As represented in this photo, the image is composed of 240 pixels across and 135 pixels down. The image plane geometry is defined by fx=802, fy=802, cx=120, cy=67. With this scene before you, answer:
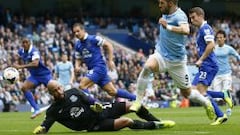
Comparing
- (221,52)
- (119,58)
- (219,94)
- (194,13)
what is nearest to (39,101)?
(119,58)

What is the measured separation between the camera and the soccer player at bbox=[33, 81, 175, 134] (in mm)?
14023

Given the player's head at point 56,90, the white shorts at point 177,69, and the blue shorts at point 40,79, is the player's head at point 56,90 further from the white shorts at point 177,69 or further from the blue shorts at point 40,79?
the blue shorts at point 40,79

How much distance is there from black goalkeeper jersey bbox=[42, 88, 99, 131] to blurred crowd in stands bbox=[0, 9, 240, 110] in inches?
691

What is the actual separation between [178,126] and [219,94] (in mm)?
4139

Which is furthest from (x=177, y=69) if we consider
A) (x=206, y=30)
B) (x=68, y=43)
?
(x=68, y=43)

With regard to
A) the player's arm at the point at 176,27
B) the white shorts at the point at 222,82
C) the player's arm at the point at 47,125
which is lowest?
the white shorts at the point at 222,82

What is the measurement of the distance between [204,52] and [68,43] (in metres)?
24.2

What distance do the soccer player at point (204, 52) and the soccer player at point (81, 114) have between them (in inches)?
85.3

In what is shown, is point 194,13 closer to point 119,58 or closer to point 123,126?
point 123,126

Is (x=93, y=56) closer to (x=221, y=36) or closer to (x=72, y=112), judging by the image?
(x=221, y=36)

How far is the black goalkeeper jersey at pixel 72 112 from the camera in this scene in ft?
46.0

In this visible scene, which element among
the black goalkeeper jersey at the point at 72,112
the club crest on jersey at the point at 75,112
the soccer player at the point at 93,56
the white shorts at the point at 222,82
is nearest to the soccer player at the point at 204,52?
the black goalkeeper jersey at the point at 72,112

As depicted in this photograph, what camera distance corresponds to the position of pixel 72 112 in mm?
14039

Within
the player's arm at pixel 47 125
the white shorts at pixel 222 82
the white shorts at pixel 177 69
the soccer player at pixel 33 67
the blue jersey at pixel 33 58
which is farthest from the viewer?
the white shorts at pixel 222 82
